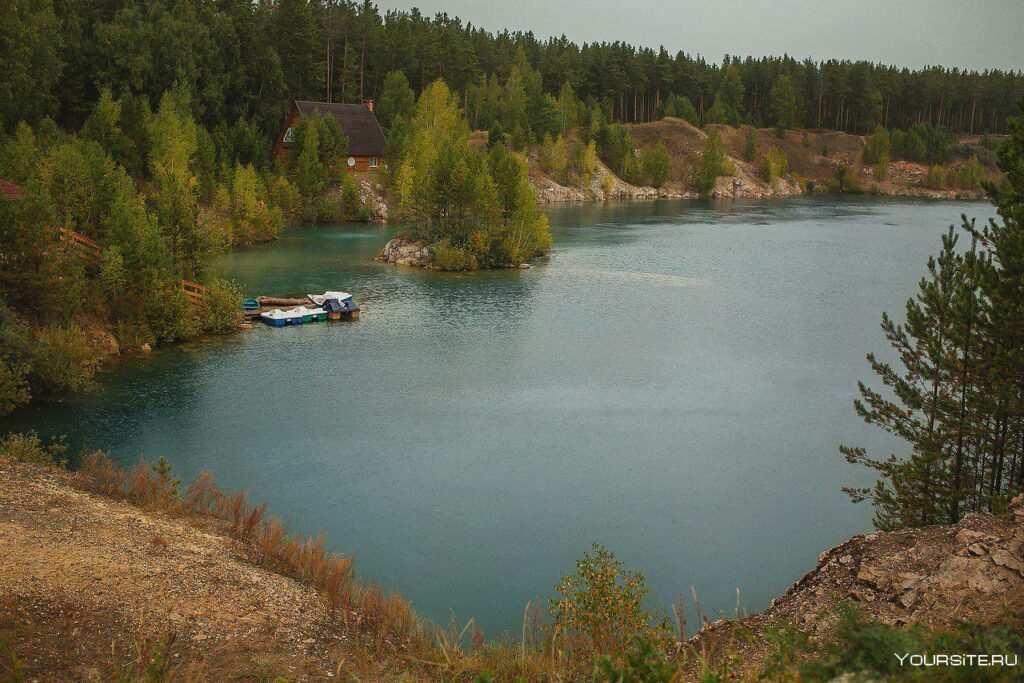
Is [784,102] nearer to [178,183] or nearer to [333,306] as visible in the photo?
[178,183]

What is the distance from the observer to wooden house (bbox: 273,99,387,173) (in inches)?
3312

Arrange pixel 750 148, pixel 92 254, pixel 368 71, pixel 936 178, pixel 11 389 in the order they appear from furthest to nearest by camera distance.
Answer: pixel 750 148 < pixel 936 178 < pixel 368 71 < pixel 92 254 < pixel 11 389

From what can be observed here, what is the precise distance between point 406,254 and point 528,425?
32200 mm

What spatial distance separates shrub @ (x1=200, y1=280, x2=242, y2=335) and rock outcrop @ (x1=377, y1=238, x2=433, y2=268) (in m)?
19.3

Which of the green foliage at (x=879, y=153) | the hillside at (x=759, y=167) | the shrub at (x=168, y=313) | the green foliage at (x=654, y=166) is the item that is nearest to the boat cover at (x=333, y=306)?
the shrub at (x=168, y=313)

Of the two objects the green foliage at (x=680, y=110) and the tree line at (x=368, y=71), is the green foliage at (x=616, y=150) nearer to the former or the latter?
the tree line at (x=368, y=71)

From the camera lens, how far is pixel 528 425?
25922 millimetres

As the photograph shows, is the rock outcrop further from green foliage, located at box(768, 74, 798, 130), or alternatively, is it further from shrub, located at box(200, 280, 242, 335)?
green foliage, located at box(768, 74, 798, 130)

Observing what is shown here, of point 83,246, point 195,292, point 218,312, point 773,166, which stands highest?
point 773,166

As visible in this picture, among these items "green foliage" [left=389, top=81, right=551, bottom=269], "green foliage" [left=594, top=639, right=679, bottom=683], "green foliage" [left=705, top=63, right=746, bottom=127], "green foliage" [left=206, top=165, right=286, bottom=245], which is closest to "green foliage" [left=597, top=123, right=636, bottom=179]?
"green foliage" [left=705, top=63, right=746, bottom=127]

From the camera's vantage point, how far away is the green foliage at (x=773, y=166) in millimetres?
132625

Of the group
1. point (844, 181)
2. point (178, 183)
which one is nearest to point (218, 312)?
point (178, 183)

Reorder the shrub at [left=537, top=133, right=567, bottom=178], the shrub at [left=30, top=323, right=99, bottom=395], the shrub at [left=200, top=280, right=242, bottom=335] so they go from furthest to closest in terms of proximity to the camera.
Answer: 1. the shrub at [left=537, top=133, right=567, bottom=178]
2. the shrub at [left=200, top=280, right=242, bottom=335]
3. the shrub at [left=30, top=323, right=99, bottom=395]

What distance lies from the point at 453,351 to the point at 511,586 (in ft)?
60.4
